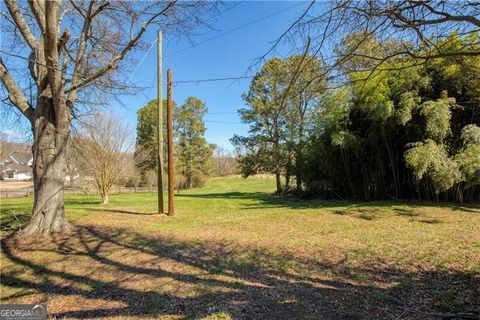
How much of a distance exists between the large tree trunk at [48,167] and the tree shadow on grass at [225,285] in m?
1.05

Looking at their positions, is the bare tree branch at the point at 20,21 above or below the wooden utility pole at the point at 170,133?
above

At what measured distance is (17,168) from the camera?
4944 cm

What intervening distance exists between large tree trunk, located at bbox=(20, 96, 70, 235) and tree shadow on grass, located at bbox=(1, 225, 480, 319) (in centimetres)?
105

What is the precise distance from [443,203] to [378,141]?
2504mm

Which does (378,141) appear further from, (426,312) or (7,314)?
(7,314)

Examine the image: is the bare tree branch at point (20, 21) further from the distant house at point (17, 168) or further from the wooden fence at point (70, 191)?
the distant house at point (17, 168)

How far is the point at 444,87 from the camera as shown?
8516mm

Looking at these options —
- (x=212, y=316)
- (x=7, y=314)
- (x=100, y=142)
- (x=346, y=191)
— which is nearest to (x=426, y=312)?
(x=212, y=316)

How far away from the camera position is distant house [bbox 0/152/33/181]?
159 feet

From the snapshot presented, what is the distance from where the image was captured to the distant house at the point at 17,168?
159ft

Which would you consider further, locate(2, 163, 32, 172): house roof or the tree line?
locate(2, 163, 32, 172): house roof

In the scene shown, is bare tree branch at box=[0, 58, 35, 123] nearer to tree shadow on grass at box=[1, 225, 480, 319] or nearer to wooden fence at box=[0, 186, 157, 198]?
tree shadow on grass at box=[1, 225, 480, 319]

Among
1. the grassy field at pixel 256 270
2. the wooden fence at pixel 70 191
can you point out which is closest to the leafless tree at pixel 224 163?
the wooden fence at pixel 70 191

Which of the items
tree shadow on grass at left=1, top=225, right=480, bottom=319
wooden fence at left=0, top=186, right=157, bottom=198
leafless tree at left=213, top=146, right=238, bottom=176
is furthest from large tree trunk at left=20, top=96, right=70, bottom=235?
leafless tree at left=213, top=146, right=238, bottom=176
